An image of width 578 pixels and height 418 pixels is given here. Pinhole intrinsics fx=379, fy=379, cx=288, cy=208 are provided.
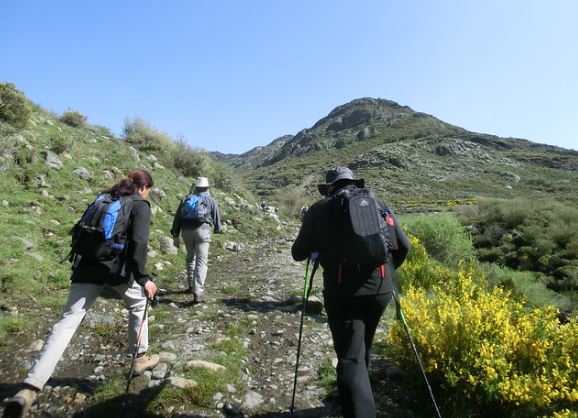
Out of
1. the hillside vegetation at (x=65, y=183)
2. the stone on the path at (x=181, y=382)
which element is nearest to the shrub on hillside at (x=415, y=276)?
the stone on the path at (x=181, y=382)

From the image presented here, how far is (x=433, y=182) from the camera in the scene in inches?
2350

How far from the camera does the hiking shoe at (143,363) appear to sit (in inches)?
156

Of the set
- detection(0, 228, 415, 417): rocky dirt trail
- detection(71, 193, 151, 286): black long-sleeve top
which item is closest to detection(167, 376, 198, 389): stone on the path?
detection(0, 228, 415, 417): rocky dirt trail

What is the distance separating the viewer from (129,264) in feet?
11.9

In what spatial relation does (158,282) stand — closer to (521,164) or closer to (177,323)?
(177,323)

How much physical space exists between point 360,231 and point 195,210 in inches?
176

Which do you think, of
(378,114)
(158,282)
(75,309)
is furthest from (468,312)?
(378,114)

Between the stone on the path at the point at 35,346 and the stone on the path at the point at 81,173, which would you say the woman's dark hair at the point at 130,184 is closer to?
the stone on the path at the point at 35,346

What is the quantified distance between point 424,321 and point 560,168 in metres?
83.4

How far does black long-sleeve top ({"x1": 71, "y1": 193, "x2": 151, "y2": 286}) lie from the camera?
3473mm

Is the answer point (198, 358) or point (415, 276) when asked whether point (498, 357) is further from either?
point (415, 276)

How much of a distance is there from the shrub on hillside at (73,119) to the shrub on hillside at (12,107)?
410 cm

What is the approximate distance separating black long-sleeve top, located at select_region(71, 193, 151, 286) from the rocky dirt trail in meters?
1.09

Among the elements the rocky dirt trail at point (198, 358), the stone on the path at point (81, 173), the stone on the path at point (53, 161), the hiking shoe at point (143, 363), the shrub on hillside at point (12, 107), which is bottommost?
the rocky dirt trail at point (198, 358)
